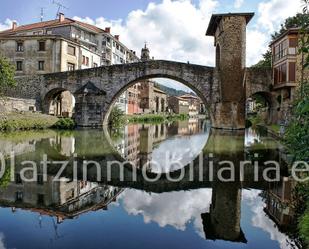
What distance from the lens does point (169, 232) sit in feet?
16.0

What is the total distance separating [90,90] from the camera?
88.5 feet

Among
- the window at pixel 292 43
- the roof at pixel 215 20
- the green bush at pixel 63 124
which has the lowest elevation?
the green bush at pixel 63 124

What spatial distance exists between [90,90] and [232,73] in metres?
11.2


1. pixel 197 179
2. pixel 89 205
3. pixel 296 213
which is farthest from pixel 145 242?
pixel 197 179

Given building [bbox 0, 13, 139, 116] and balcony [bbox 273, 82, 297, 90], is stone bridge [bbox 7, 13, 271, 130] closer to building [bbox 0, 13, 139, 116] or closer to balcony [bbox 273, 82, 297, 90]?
balcony [bbox 273, 82, 297, 90]

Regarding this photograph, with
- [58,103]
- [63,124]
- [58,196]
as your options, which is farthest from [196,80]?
[58,196]

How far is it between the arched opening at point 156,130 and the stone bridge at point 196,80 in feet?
2.70

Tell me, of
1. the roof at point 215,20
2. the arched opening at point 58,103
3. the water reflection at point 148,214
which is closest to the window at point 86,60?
the arched opening at point 58,103

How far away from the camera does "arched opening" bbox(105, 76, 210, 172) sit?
12302 mm

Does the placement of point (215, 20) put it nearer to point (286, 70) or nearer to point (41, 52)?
point (286, 70)

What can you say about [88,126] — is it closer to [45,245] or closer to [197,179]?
[197,179]

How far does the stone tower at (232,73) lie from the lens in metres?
26.4

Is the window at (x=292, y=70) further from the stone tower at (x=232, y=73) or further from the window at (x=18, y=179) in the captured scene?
the window at (x=18, y=179)

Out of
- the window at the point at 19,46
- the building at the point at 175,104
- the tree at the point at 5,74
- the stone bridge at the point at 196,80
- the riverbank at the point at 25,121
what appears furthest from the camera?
the building at the point at 175,104
